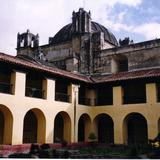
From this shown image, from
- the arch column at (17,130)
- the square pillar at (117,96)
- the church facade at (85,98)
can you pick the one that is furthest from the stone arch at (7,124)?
the square pillar at (117,96)

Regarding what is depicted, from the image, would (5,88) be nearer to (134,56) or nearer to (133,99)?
(133,99)

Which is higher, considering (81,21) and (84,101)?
(81,21)

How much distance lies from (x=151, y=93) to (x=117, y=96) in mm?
2807

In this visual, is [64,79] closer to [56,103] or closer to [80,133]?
[56,103]

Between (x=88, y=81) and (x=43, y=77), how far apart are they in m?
5.14

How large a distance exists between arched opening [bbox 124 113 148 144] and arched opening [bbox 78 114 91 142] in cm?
317

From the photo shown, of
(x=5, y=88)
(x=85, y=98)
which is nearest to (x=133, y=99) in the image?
(x=85, y=98)

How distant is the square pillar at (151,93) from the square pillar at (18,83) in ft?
30.3

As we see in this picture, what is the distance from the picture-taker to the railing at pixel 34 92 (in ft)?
75.3

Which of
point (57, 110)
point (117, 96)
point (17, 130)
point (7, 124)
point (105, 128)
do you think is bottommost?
point (17, 130)

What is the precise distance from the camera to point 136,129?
89.1 ft

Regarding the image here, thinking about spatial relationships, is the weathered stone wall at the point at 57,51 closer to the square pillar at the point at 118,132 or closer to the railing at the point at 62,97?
the railing at the point at 62,97

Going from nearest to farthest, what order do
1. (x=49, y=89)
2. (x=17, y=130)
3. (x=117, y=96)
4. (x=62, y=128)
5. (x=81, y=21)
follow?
(x=17, y=130) < (x=49, y=89) < (x=117, y=96) < (x=62, y=128) < (x=81, y=21)

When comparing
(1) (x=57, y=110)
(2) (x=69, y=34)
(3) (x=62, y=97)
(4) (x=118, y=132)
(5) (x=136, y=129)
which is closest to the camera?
(1) (x=57, y=110)
